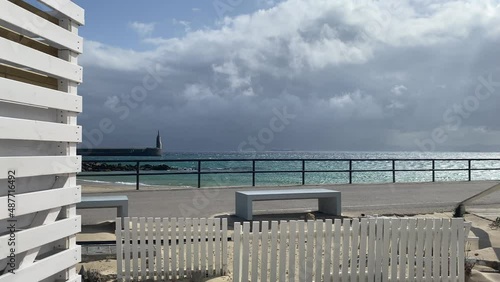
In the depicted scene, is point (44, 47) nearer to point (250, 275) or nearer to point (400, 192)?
point (250, 275)

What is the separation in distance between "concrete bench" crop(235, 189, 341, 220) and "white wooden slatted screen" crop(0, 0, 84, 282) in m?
6.56

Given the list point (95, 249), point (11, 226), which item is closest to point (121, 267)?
point (95, 249)

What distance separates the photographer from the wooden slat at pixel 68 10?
3.43m

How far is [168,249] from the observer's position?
640 cm

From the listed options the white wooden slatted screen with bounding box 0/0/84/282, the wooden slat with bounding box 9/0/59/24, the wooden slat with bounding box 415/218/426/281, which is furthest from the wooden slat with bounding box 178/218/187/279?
the wooden slat with bounding box 9/0/59/24

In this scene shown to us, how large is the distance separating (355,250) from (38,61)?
446 cm

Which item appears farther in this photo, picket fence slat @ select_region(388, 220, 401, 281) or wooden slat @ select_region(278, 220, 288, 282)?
picket fence slat @ select_region(388, 220, 401, 281)

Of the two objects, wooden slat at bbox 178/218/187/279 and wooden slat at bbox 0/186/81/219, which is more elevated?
wooden slat at bbox 0/186/81/219

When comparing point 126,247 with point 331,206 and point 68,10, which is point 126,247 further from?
point 331,206

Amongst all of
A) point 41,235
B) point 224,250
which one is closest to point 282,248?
point 224,250

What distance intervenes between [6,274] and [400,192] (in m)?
14.6

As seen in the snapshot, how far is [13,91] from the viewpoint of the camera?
9.64 feet

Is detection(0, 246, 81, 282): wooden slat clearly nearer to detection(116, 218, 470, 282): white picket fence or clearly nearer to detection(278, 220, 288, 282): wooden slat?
detection(116, 218, 470, 282): white picket fence

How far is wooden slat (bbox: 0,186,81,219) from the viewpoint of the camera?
2.95 metres
